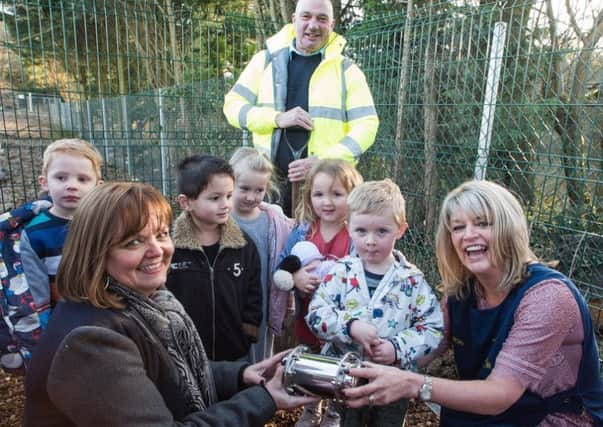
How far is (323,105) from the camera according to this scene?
130 inches

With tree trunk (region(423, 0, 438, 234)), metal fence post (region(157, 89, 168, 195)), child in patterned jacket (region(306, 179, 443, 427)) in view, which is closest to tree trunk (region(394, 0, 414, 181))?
tree trunk (region(423, 0, 438, 234))

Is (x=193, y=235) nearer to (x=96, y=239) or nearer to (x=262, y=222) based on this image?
(x=262, y=222)

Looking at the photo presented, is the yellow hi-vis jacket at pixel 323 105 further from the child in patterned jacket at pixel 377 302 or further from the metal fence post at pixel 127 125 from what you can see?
the metal fence post at pixel 127 125

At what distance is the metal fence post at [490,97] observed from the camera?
12.5 feet

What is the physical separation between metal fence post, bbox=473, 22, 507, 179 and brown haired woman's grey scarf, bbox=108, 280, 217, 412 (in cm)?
321

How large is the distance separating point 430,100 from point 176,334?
405cm

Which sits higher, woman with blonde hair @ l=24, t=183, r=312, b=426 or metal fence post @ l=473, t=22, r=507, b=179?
metal fence post @ l=473, t=22, r=507, b=179

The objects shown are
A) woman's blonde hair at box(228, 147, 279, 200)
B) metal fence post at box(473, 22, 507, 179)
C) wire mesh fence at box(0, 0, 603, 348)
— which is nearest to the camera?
woman's blonde hair at box(228, 147, 279, 200)

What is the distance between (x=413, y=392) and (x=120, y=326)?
3.49 ft

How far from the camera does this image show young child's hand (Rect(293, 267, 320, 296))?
2.44 metres

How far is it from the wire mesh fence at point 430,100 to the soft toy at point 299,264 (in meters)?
2.05

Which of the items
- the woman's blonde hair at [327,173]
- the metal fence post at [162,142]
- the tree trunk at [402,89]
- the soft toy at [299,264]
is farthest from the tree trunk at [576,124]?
the metal fence post at [162,142]

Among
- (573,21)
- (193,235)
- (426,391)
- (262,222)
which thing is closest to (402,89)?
(573,21)

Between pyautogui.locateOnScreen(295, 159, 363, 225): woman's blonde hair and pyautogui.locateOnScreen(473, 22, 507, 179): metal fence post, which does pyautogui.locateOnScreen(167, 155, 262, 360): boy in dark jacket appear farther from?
pyautogui.locateOnScreen(473, 22, 507, 179): metal fence post
